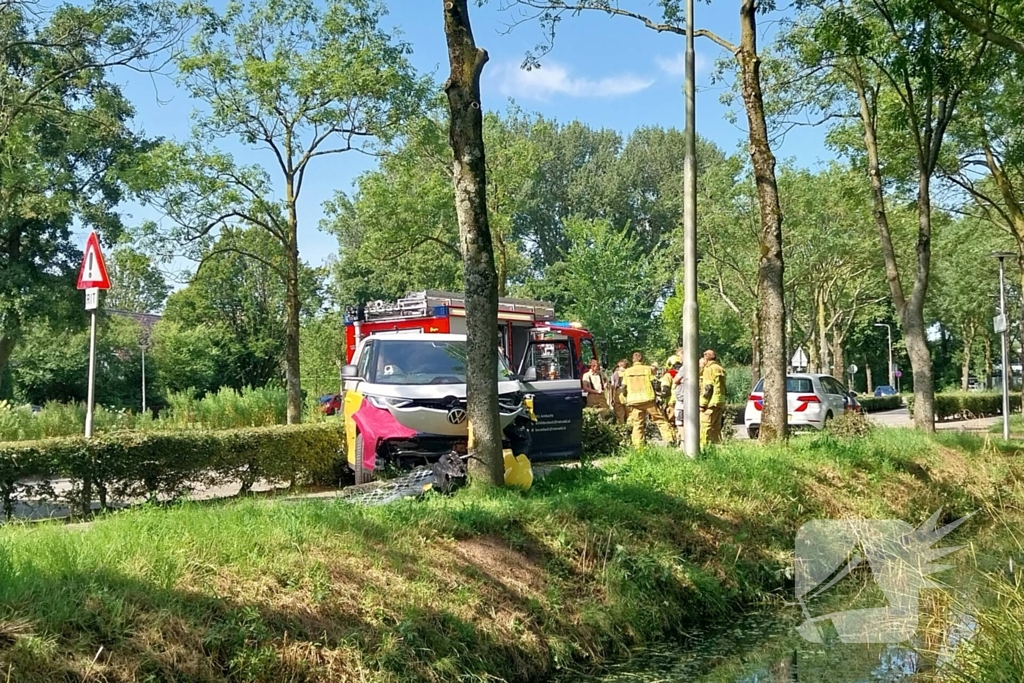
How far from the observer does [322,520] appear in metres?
7.69

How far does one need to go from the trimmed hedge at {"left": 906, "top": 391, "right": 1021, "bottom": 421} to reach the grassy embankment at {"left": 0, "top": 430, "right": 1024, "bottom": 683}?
93.4 ft

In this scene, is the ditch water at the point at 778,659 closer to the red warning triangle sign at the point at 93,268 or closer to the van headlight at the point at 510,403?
the van headlight at the point at 510,403

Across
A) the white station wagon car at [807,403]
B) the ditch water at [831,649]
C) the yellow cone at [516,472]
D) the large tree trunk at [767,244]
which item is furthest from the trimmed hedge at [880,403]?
the ditch water at [831,649]

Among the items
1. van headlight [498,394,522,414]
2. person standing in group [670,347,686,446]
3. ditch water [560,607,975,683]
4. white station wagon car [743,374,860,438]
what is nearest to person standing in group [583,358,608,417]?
person standing in group [670,347,686,446]

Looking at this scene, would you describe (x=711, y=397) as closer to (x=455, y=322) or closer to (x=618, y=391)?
(x=455, y=322)

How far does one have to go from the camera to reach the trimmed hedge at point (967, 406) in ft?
124

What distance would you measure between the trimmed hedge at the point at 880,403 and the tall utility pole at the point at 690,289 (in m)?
30.5

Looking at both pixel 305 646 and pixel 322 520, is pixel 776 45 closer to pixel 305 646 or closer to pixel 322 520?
pixel 322 520

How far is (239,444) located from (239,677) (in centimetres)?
636

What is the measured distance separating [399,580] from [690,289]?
23.7 ft

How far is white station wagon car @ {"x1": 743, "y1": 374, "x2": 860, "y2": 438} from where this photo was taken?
24.5 m

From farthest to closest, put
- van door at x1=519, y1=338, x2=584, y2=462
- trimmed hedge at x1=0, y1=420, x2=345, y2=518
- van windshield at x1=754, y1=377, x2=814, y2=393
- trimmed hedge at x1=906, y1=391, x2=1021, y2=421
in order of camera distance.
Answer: trimmed hedge at x1=906, y1=391, x2=1021, y2=421
van windshield at x1=754, y1=377, x2=814, y2=393
van door at x1=519, y1=338, x2=584, y2=462
trimmed hedge at x1=0, y1=420, x2=345, y2=518

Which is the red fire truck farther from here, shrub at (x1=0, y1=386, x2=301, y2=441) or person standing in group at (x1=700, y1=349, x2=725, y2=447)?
person standing in group at (x1=700, y1=349, x2=725, y2=447)

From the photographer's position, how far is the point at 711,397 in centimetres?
1609
